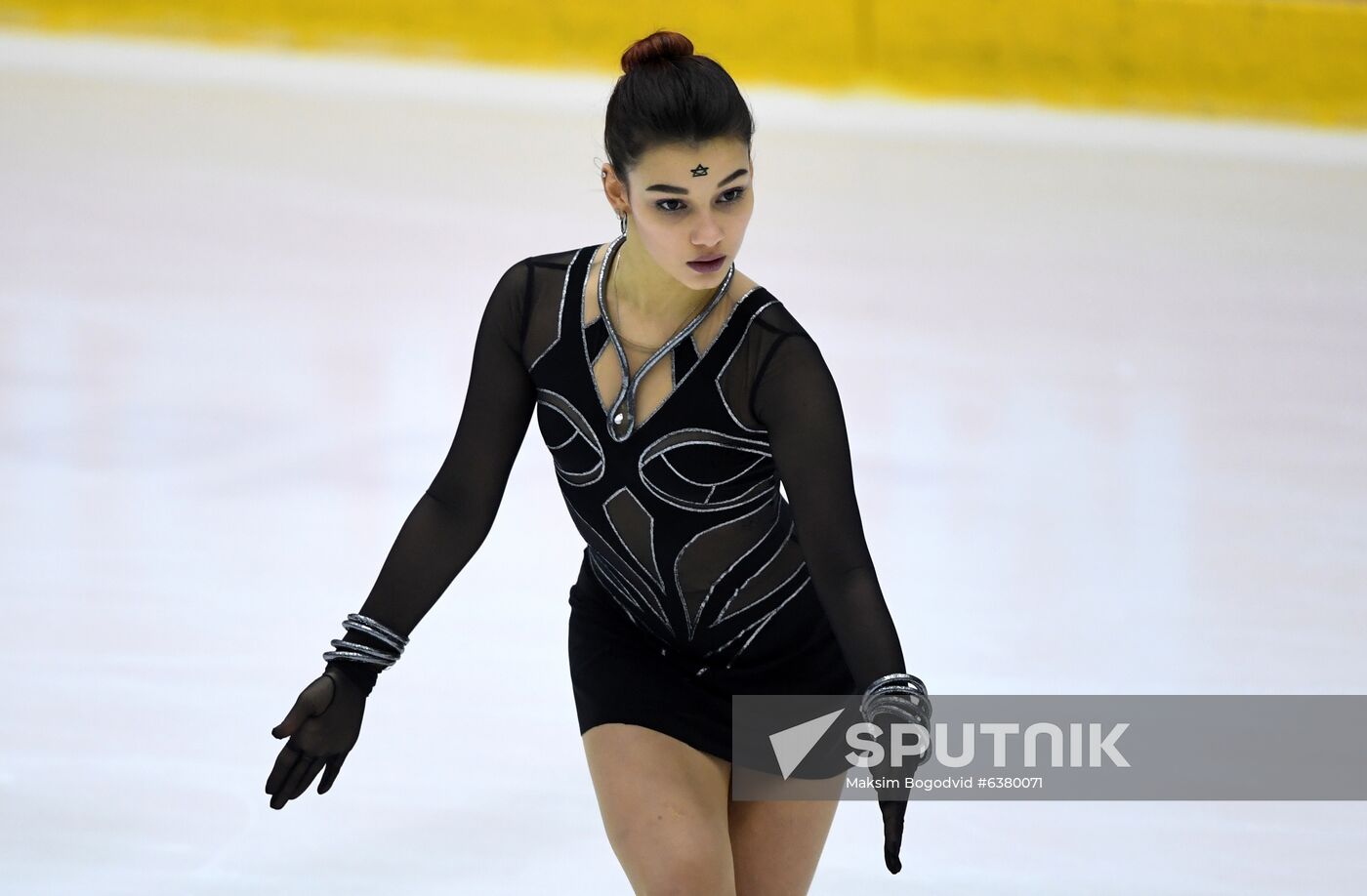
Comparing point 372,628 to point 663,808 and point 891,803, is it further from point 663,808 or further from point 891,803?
point 891,803

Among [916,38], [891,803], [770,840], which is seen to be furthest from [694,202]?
[916,38]

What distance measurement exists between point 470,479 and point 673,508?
0.25 meters

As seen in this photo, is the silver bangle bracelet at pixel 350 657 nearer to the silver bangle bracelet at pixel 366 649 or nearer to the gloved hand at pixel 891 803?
the silver bangle bracelet at pixel 366 649

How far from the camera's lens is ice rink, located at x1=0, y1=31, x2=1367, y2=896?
3.32m

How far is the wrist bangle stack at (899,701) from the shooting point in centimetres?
202

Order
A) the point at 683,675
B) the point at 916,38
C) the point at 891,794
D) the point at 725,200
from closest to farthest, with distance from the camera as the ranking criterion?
the point at 891,794 < the point at 725,200 < the point at 683,675 < the point at 916,38

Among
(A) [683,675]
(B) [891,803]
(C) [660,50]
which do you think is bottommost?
(B) [891,803]

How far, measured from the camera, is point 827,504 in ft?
6.95

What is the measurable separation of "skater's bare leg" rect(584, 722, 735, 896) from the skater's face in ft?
1.84

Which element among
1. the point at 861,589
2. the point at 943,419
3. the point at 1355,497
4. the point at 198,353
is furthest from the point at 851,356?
the point at 861,589

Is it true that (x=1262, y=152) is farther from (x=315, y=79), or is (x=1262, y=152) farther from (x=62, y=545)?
(x=62, y=545)

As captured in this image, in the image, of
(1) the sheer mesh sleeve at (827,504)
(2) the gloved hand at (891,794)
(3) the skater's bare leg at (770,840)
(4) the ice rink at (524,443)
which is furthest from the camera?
(4) the ice rink at (524,443)

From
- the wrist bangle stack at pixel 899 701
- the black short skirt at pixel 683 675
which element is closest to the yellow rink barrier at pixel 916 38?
the black short skirt at pixel 683 675

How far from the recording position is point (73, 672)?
12.3 feet
